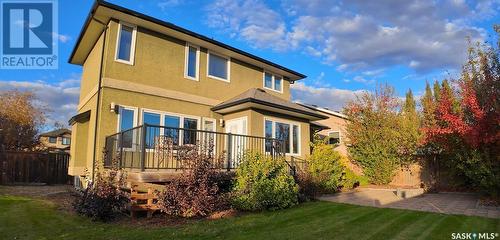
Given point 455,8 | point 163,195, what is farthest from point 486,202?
point 163,195

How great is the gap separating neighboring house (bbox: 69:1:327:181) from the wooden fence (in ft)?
24.6

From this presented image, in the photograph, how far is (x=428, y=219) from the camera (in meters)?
8.79

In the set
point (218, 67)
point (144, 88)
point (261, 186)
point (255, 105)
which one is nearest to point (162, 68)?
point (144, 88)

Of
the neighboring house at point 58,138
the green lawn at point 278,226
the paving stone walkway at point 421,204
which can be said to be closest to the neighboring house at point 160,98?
the green lawn at point 278,226

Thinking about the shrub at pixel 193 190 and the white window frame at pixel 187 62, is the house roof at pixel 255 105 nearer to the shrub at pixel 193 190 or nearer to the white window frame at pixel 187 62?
the white window frame at pixel 187 62

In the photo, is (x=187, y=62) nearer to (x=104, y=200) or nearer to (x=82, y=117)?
(x=82, y=117)

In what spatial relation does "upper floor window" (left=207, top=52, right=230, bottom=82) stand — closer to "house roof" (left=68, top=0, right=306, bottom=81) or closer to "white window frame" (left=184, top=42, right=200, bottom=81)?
"house roof" (left=68, top=0, right=306, bottom=81)

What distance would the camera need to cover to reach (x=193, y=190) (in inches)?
359

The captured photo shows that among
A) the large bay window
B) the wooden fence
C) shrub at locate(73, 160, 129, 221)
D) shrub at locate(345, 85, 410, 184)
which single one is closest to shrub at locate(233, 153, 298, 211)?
the large bay window

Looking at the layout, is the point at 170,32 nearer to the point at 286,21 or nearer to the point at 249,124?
the point at 249,124

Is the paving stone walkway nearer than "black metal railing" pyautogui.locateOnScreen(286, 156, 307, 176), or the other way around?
the paving stone walkway

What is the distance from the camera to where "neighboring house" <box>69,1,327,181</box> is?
11.7 metres

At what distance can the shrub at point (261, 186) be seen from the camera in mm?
10055

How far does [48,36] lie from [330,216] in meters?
14.1
